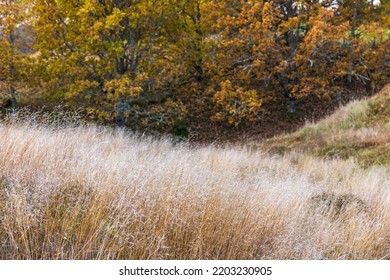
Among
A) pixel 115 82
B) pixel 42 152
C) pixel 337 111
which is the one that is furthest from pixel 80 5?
pixel 337 111

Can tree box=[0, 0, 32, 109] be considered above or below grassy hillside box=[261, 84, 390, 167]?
above

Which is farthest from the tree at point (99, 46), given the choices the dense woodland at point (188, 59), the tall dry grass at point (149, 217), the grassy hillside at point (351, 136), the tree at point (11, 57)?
the tall dry grass at point (149, 217)

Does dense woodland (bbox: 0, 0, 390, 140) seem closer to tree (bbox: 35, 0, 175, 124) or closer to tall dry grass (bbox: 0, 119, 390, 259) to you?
tree (bbox: 35, 0, 175, 124)

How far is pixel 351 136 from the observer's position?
11688mm

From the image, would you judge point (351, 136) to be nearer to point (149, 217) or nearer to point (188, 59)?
point (188, 59)

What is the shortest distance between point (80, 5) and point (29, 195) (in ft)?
32.5

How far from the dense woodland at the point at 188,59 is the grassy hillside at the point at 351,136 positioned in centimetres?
188

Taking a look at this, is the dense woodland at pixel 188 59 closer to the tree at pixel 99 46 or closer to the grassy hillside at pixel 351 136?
the tree at pixel 99 46

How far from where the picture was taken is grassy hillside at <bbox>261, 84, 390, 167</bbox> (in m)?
10.2

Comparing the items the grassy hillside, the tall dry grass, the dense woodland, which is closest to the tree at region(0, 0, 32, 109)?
the dense woodland

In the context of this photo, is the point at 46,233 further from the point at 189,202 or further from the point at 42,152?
the point at 42,152

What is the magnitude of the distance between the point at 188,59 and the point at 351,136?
817 centimetres

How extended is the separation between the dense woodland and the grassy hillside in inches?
74.1

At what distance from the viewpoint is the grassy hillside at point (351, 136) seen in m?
10.2
